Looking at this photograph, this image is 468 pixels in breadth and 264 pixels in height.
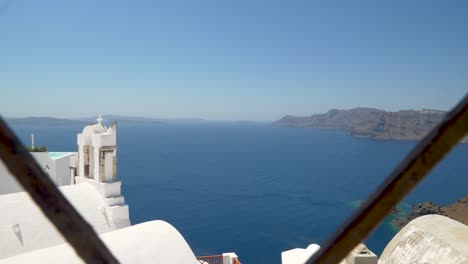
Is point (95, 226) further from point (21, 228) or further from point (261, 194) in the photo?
point (261, 194)

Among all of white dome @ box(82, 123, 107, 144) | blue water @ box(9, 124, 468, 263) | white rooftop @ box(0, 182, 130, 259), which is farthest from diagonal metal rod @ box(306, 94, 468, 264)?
blue water @ box(9, 124, 468, 263)

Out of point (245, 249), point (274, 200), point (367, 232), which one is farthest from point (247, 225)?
point (367, 232)

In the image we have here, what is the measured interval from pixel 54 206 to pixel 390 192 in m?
0.69

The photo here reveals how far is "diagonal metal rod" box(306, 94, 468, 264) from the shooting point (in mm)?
758

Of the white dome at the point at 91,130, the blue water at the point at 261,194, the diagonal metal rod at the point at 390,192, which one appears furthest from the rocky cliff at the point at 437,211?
the diagonal metal rod at the point at 390,192

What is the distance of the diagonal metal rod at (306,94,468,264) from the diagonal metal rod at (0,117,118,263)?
441 millimetres

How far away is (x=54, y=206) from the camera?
28.3 inches

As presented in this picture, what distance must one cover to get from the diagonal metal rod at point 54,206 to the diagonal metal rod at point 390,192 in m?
0.44

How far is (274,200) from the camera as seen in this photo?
2226 inches

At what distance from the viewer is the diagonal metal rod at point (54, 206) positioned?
70 centimetres

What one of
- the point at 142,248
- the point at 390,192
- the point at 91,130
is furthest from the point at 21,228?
the point at 390,192

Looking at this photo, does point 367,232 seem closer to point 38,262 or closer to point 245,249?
point 38,262

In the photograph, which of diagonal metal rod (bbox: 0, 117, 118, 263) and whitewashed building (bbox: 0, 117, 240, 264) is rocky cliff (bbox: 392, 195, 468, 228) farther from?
diagonal metal rod (bbox: 0, 117, 118, 263)

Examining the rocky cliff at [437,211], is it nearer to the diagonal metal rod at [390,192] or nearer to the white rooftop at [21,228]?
the white rooftop at [21,228]
